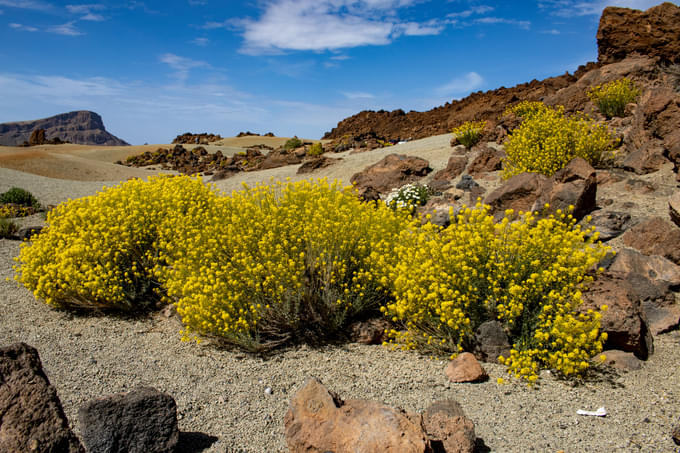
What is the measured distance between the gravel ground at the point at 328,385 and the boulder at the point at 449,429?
31 centimetres

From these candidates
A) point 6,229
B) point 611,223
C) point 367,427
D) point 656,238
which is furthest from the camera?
point 6,229

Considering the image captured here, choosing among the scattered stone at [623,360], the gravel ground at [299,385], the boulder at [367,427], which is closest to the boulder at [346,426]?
the boulder at [367,427]

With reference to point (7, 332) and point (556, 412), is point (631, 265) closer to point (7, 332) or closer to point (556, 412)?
point (556, 412)

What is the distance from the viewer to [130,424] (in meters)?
3.14

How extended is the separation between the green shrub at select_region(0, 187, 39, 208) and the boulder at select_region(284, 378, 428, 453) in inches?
526

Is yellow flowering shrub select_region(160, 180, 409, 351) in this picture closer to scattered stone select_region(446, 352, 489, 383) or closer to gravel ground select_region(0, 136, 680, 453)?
gravel ground select_region(0, 136, 680, 453)

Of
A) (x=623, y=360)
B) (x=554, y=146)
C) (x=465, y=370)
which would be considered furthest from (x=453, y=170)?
(x=465, y=370)

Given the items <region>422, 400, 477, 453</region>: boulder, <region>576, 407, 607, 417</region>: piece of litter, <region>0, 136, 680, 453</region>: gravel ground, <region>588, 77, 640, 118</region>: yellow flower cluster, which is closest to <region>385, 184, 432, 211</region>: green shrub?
<region>0, 136, 680, 453</region>: gravel ground

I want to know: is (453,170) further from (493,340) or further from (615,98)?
(493,340)

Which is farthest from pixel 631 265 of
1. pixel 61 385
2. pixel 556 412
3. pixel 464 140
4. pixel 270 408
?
pixel 464 140

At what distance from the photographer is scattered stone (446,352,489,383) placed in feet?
13.5

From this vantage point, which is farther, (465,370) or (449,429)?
(465,370)

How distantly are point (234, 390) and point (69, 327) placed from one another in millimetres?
2681

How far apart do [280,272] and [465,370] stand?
2053mm
